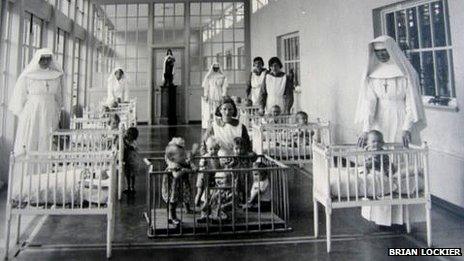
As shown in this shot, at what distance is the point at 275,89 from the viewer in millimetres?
6785

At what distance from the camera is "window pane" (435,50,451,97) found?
4.48 metres

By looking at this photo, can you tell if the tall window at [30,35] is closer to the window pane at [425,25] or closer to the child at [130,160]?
the child at [130,160]

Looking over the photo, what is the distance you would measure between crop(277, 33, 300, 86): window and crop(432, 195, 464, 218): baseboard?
202 inches

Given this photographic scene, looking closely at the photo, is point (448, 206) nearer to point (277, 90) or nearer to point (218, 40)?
point (277, 90)

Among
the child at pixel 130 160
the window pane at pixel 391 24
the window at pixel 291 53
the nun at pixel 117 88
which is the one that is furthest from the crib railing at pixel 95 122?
the window at pixel 291 53

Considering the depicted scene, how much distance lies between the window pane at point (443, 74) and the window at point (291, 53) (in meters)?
4.66

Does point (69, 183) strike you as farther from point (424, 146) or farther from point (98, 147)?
point (424, 146)

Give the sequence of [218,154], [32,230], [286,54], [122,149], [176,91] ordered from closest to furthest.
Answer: [32,230]
[218,154]
[122,149]
[286,54]
[176,91]

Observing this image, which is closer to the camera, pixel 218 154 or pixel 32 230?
pixel 32 230

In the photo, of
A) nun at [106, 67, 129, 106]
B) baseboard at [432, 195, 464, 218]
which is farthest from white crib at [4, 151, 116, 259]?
nun at [106, 67, 129, 106]

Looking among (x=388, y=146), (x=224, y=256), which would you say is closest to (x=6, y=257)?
(x=224, y=256)

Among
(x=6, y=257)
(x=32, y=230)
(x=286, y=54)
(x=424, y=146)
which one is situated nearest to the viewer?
(x=6, y=257)

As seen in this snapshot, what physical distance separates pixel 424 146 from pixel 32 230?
Result: 3.36 meters

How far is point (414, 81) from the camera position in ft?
11.7
